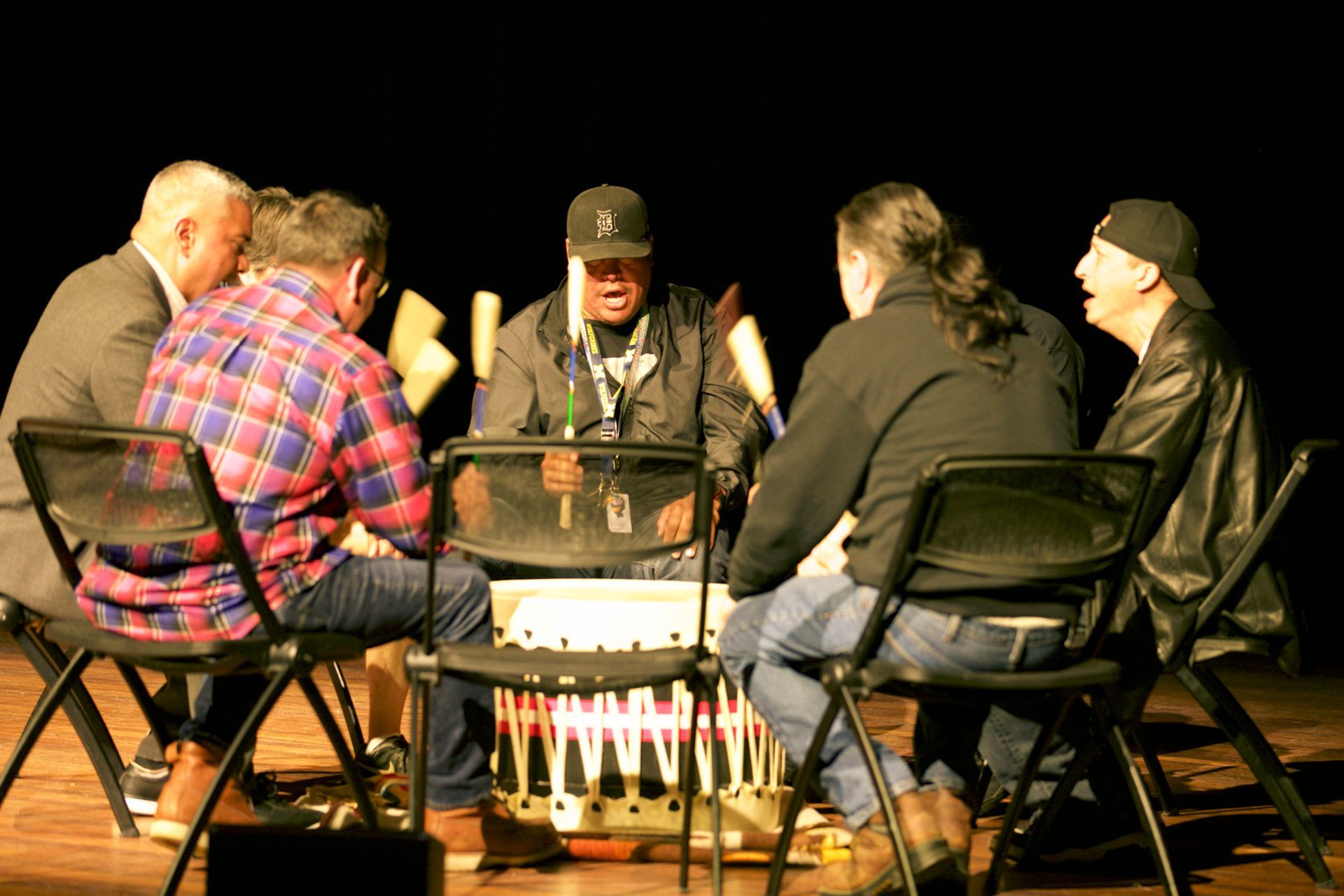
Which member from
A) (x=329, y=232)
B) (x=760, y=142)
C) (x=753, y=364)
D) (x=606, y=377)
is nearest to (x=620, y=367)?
(x=606, y=377)

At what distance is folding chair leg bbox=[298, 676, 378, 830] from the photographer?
2281 mm

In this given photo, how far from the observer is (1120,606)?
8.87ft

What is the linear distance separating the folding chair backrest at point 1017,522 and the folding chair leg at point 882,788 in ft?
0.29

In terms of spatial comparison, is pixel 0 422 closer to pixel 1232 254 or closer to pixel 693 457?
pixel 693 457

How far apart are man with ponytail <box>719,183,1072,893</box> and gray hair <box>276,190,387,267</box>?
86 centimetres

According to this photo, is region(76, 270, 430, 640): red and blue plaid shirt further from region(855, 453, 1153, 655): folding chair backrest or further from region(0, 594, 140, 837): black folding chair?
region(855, 453, 1153, 655): folding chair backrest

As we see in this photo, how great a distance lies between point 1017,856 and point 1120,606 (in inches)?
20.0

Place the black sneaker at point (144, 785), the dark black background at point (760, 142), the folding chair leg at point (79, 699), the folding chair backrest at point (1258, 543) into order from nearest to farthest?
the folding chair backrest at point (1258, 543), the folding chair leg at point (79, 699), the black sneaker at point (144, 785), the dark black background at point (760, 142)

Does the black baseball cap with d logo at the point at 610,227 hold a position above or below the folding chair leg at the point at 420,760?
above

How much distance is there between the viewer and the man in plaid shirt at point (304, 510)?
90.4 inches

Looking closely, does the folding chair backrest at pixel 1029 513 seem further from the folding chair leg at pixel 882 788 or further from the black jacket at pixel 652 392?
the black jacket at pixel 652 392

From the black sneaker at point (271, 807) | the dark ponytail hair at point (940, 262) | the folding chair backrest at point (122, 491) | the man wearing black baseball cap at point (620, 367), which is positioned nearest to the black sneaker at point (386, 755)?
the black sneaker at point (271, 807)

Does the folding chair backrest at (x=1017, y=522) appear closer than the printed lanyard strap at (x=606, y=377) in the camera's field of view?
Yes

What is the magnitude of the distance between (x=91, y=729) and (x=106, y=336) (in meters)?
0.76
